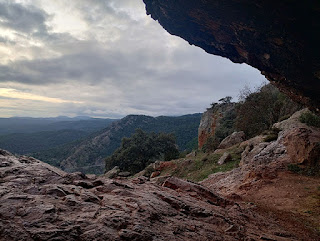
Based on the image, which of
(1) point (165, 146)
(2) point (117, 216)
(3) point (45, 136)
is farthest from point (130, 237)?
(3) point (45, 136)

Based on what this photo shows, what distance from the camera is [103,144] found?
256ft

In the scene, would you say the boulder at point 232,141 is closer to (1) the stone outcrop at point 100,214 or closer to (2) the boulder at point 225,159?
(2) the boulder at point 225,159

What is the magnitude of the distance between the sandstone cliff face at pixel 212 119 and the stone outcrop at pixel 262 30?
37311mm

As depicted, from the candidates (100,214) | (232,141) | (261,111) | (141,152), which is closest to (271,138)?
(232,141)

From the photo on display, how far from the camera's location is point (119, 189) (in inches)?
288

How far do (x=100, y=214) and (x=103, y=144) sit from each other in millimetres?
75575

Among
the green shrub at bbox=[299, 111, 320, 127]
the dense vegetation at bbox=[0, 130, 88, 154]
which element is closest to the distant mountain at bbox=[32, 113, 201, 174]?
the dense vegetation at bbox=[0, 130, 88, 154]

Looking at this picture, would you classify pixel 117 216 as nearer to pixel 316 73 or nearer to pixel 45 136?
pixel 316 73

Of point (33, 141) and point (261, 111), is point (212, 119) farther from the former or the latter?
point (33, 141)

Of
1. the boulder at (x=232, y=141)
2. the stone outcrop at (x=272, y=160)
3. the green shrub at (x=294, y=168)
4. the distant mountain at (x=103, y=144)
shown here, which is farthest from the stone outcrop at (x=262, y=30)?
the distant mountain at (x=103, y=144)

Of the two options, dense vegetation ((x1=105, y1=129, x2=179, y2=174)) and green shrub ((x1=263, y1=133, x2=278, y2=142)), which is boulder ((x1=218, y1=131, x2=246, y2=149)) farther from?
dense vegetation ((x1=105, y1=129, x2=179, y2=174))

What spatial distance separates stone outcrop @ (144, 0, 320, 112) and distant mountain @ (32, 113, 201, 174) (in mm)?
36603

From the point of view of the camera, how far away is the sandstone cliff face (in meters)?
52.0

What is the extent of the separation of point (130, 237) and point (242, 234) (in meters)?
3.54
